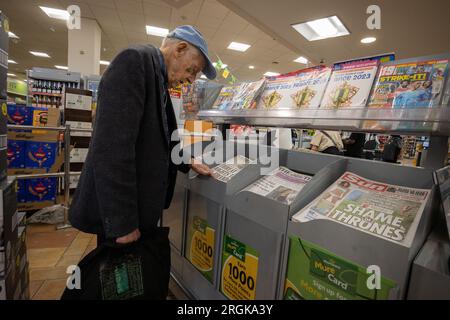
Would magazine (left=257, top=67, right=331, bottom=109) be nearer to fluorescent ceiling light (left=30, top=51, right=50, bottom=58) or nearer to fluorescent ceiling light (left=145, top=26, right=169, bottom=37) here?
fluorescent ceiling light (left=145, top=26, right=169, bottom=37)

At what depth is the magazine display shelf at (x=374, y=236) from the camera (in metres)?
0.73

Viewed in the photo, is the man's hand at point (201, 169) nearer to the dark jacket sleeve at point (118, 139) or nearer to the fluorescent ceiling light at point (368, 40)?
the dark jacket sleeve at point (118, 139)

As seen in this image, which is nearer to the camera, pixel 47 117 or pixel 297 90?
pixel 297 90

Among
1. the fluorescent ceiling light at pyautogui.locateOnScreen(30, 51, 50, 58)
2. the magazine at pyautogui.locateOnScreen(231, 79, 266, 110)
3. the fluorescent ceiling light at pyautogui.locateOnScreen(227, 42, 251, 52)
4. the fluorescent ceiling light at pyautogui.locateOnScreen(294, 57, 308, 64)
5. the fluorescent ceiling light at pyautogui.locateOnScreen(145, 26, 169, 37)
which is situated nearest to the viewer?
the magazine at pyautogui.locateOnScreen(231, 79, 266, 110)

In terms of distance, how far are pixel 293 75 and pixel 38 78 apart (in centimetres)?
596

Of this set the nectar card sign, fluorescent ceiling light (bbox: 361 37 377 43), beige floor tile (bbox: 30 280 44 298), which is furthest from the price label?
fluorescent ceiling light (bbox: 361 37 377 43)

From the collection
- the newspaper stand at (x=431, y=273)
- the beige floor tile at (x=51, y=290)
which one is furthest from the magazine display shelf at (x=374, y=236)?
the beige floor tile at (x=51, y=290)

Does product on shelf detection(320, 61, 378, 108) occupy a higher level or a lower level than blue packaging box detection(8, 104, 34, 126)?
higher

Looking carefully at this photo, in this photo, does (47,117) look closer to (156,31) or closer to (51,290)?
(51,290)

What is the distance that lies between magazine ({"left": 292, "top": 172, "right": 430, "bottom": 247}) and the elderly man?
0.66 m

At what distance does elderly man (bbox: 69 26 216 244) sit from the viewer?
102 cm

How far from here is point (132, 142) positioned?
41.6 inches

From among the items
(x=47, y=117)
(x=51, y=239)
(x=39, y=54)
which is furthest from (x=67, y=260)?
(x=39, y=54)

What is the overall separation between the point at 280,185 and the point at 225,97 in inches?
38.5
